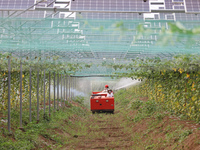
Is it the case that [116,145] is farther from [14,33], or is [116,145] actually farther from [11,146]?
[14,33]

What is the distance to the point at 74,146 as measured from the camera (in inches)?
326

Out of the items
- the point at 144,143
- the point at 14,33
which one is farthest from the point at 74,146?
the point at 14,33

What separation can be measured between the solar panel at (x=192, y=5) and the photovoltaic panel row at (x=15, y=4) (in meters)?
6.88

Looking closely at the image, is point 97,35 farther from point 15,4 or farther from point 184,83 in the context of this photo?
point 15,4

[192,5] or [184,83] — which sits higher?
[192,5]

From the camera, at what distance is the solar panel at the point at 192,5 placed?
12312 millimetres

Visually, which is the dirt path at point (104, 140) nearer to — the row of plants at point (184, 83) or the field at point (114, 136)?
the field at point (114, 136)

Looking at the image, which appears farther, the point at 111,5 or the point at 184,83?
the point at 111,5

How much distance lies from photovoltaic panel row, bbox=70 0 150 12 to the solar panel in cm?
173

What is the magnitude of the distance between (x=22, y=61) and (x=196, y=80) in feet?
16.8

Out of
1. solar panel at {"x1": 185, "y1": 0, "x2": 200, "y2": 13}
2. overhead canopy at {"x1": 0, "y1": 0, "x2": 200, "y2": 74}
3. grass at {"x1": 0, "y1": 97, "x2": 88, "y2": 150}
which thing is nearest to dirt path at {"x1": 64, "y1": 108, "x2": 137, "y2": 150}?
grass at {"x1": 0, "y1": 97, "x2": 88, "y2": 150}

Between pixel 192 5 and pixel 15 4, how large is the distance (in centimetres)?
788

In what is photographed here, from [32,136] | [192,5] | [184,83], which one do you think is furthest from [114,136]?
[192,5]

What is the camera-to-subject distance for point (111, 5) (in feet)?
42.1
